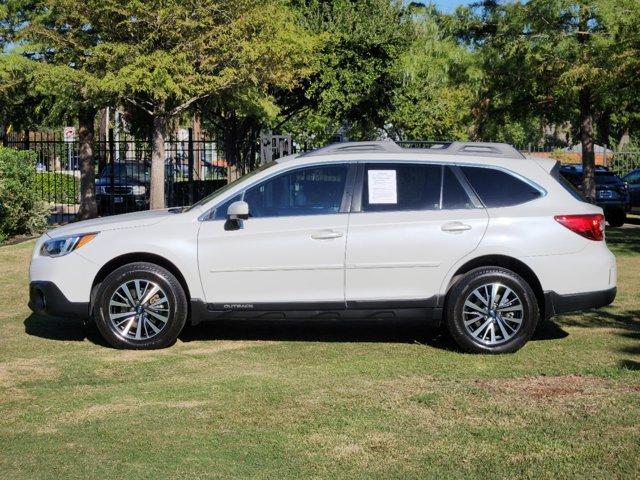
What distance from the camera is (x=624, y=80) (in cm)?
1695

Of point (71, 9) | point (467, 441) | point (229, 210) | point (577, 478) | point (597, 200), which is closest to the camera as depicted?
point (577, 478)

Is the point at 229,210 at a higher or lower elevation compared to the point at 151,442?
higher

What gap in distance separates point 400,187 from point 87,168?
15.6 metres

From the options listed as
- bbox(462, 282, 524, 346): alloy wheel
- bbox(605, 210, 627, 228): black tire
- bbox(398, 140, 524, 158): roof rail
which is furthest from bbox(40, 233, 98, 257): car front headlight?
bbox(605, 210, 627, 228): black tire

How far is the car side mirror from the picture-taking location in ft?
24.9

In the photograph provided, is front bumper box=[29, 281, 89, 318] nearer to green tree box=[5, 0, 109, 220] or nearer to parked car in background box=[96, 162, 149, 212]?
green tree box=[5, 0, 109, 220]

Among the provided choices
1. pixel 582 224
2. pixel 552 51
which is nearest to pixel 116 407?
pixel 582 224

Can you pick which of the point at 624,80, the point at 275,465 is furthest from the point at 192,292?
the point at 624,80

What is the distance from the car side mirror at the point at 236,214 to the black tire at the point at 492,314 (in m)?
1.86

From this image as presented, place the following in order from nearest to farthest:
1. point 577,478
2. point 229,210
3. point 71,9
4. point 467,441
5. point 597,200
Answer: point 577,478 → point 467,441 → point 229,210 → point 71,9 → point 597,200

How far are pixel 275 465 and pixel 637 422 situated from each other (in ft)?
7.36

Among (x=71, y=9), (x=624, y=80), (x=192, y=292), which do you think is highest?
(x=71, y=9)

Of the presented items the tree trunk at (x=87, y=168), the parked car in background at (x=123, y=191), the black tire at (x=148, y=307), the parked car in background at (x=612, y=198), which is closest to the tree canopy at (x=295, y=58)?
the tree trunk at (x=87, y=168)

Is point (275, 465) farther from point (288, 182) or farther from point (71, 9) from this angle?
point (71, 9)
